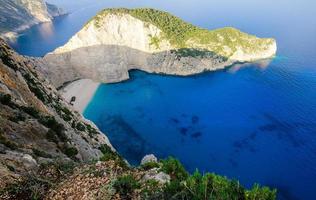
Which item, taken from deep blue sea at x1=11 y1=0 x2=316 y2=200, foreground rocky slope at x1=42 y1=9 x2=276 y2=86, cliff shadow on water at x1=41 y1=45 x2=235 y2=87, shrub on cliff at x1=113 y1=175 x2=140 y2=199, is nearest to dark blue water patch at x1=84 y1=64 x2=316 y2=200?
deep blue sea at x1=11 y1=0 x2=316 y2=200

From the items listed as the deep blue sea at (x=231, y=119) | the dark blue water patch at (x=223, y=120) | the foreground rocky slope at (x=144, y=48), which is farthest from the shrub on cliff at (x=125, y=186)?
the foreground rocky slope at (x=144, y=48)

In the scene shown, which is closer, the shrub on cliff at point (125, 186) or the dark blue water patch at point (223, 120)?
the shrub on cliff at point (125, 186)

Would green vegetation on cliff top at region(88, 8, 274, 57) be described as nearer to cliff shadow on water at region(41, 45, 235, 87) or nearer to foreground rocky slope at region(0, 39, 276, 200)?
cliff shadow on water at region(41, 45, 235, 87)

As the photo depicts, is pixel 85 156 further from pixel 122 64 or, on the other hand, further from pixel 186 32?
pixel 186 32

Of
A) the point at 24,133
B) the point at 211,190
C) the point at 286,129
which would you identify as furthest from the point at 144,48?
the point at 211,190

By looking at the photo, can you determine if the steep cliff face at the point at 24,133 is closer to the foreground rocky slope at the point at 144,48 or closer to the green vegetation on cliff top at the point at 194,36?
the foreground rocky slope at the point at 144,48

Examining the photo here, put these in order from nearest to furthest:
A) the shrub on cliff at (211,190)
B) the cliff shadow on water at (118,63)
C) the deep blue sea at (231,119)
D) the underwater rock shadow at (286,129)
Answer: the shrub on cliff at (211,190) → the deep blue sea at (231,119) → the underwater rock shadow at (286,129) → the cliff shadow on water at (118,63)

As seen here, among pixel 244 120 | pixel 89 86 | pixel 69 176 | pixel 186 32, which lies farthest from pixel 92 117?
pixel 69 176
